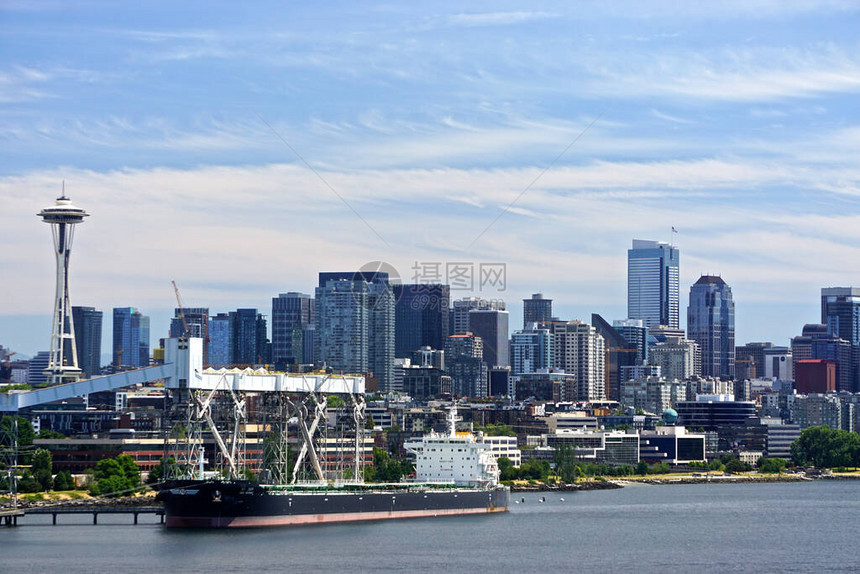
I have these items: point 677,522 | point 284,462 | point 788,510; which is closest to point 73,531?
point 284,462

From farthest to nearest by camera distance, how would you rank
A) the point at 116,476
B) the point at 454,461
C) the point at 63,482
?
the point at 63,482, the point at 116,476, the point at 454,461

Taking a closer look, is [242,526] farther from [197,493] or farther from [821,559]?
[821,559]

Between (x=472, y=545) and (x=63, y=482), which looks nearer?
(x=472, y=545)

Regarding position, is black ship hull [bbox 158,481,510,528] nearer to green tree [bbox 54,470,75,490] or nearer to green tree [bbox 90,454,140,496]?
green tree [bbox 90,454,140,496]

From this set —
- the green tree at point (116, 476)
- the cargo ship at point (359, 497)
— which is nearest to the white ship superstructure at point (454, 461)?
the cargo ship at point (359, 497)

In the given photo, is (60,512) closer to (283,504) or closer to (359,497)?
(283,504)

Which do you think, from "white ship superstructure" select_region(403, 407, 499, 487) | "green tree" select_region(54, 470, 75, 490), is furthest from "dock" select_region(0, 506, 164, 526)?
"green tree" select_region(54, 470, 75, 490)

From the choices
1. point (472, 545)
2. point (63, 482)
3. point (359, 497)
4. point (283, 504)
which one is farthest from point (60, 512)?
point (63, 482)
